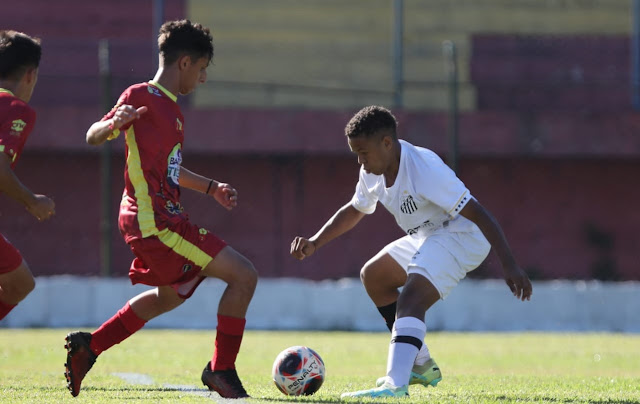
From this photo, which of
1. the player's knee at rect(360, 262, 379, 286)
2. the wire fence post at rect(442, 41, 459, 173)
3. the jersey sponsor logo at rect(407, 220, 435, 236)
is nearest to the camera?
the jersey sponsor logo at rect(407, 220, 435, 236)

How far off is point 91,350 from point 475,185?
11869 millimetres

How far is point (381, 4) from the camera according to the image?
1903cm

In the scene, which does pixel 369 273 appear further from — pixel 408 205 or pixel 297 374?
pixel 297 374

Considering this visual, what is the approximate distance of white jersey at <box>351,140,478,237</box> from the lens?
6.16 meters

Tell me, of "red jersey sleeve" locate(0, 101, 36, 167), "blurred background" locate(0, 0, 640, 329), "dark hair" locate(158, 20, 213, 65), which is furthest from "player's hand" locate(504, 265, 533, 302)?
"blurred background" locate(0, 0, 640, 329)

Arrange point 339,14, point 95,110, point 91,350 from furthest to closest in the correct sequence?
point 339,14 → point 95,110 → point 91,350

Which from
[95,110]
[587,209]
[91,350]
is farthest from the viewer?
[587,209]

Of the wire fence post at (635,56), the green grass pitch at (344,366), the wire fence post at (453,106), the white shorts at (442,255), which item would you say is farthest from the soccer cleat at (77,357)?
the wire fence post at (635,56)

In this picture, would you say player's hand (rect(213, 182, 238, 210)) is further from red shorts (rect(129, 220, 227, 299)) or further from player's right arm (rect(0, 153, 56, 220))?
player's right arm (rect(0, 153, 56, 220))

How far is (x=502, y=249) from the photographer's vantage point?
5910 mm

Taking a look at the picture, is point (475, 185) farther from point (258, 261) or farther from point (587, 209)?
point (258, 261)

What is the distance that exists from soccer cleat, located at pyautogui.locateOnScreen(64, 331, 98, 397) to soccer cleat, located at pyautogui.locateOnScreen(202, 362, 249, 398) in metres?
0.71

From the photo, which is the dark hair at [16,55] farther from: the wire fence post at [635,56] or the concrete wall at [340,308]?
the wire fence post at [635,56]

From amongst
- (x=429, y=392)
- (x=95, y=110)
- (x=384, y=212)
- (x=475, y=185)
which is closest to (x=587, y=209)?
(x=475, y=185)
